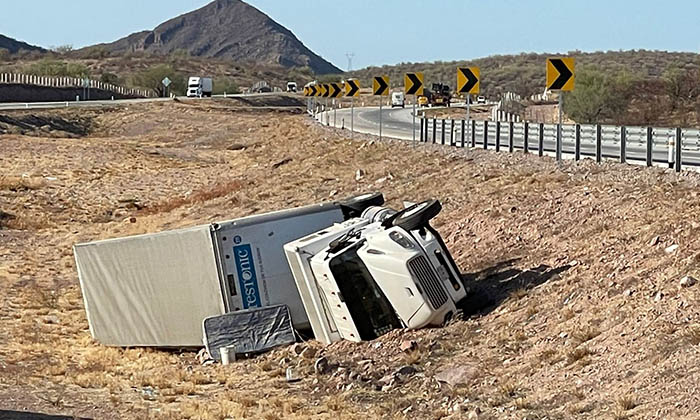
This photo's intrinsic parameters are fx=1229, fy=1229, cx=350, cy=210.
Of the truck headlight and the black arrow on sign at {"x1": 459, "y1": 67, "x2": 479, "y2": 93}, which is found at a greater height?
the black arrow on sign at {"x1": 459, "y1": 67, "x2": 479, "y2": 93}

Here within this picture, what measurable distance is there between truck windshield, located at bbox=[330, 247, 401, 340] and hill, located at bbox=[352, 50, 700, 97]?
10862 cm

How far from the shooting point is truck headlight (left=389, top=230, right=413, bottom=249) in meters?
15.7

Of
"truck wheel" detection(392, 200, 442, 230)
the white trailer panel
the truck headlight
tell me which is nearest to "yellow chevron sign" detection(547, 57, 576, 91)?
"truck wheel" detection(392, 200, 442, 230)

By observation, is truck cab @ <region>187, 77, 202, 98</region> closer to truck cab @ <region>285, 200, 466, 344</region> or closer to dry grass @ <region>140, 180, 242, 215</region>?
dry grass @ <region>140, 180, 242, 215</region>

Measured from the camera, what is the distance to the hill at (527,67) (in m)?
138

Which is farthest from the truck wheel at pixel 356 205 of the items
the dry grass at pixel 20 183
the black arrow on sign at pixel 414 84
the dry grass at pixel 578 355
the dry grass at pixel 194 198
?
the dry grass at pixel 20 183

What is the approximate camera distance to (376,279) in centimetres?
1563

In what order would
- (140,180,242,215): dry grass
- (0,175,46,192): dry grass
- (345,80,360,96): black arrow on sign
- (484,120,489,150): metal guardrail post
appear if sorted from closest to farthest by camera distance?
(484,120,489,150): metal guardrail post → (140,180,242,215): dry grass → (0,175,46,192): dry grass → (345,80,360,96): black arrow on sign

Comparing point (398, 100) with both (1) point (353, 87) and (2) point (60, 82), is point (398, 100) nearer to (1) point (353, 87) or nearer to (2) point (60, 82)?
(2) point (60, 82)

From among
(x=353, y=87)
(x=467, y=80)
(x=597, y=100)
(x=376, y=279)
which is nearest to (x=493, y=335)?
(x=376, y=279)

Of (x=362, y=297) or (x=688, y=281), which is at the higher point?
(x=688, y=281)

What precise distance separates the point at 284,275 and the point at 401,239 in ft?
8.85

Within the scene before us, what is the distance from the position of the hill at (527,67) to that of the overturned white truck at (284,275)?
106 metres

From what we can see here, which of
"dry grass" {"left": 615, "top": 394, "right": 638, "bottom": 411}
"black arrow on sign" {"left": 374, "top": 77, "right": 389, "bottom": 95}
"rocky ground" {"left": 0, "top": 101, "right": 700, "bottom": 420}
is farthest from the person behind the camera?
"black arrow on sign" {"left": 374, "top": 77, "right": 389, "bottom": 95}
